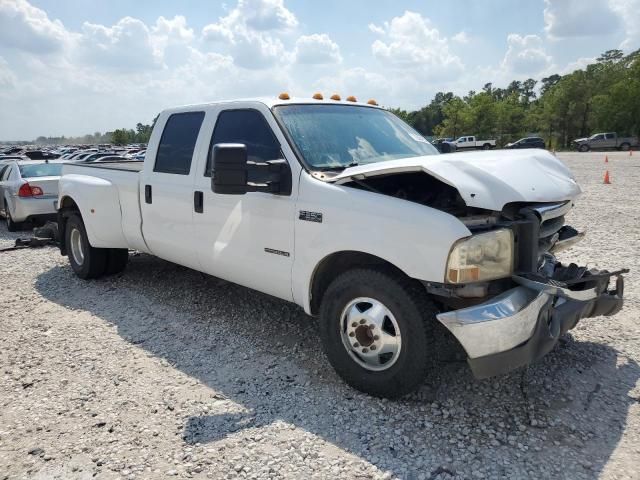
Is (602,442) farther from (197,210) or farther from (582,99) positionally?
(582,99)

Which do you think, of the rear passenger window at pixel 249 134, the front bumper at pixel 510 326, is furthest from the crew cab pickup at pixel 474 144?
the front bumper at pixel 510 326

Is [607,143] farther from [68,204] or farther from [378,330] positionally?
[378,330]

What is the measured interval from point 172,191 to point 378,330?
8.46 feet

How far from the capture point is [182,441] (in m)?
3.17

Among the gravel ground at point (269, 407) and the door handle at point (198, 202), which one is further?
the door handle at point (198, 202)

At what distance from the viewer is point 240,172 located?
11.1 feet

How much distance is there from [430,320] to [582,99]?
7124 centimetres

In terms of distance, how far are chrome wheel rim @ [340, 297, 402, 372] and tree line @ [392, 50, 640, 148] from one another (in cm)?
6306

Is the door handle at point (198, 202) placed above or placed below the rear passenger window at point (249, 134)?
below

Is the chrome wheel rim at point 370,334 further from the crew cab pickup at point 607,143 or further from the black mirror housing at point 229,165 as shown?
the crew cab pickup at point 607,143

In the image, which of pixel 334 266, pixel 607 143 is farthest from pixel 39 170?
pixel 607 143

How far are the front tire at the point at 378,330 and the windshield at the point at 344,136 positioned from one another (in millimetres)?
995

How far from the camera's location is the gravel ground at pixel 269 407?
116 inches

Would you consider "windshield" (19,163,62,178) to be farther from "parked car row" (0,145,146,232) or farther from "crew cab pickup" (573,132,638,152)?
"crew cab pickup" (573,132,638,152)
